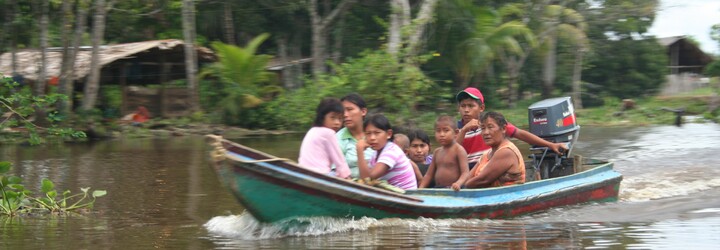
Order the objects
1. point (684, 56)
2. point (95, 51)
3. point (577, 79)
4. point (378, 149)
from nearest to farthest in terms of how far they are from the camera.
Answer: point (378, 149)
point (95, 51)
point (577, 79)
point (684, 56)

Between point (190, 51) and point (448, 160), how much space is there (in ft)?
40.8

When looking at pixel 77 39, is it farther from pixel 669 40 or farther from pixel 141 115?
pixel 669 40

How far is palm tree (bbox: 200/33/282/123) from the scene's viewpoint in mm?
18953

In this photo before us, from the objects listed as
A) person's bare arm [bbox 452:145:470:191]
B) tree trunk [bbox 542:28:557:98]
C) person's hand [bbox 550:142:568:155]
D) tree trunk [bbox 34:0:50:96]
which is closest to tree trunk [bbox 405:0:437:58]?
tree trunk [bbox 34:0:50:96]

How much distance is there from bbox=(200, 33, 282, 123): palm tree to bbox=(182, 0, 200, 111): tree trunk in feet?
1.50

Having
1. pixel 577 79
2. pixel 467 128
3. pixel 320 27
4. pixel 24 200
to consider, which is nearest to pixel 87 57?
pixel 320 27

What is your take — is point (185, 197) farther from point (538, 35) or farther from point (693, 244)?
point (538, 35)

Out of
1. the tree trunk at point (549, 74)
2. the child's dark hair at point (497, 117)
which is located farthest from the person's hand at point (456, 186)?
the tree trunk at point (549, 74)

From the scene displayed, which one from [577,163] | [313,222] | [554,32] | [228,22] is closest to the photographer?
[313,222]

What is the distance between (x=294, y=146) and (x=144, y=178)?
506 cm

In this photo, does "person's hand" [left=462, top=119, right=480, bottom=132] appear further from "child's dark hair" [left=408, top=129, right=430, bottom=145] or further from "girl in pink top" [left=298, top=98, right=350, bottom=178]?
"girl in pink top" [left=298, top=98, right=350, bottom=178]

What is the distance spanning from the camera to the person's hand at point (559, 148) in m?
8.11

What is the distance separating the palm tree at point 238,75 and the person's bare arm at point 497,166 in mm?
12189

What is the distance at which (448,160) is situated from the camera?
7359 millimetres
